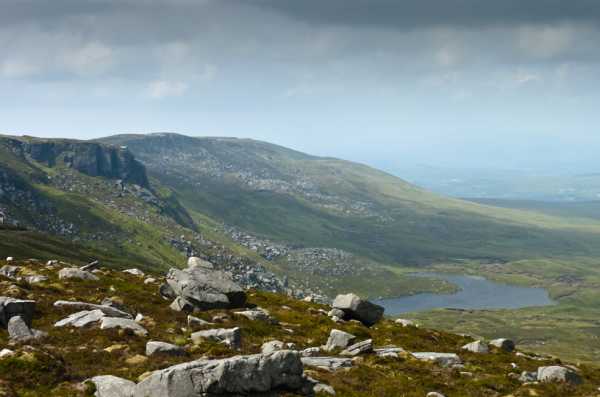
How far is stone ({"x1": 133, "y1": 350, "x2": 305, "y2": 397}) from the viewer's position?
897 inches

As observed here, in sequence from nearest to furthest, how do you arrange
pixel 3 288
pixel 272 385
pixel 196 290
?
pixel 272 385 < pixel 3 288 < pixel 196 290

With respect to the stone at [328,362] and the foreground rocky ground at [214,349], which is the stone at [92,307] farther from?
the stone at [328,362]

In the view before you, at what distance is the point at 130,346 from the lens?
3425 cm

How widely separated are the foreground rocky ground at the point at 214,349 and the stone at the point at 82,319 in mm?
144

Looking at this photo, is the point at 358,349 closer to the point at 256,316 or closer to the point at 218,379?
the point at 256,316

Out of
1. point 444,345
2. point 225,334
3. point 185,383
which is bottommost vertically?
point 444,345

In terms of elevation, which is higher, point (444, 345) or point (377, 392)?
point (377, 392)

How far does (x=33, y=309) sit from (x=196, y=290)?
17.7m

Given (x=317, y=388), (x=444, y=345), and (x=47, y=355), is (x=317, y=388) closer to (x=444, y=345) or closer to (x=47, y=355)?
(x=47, y=355)

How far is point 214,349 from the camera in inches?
1348

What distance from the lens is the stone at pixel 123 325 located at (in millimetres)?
38406

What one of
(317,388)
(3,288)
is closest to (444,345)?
(317,388)

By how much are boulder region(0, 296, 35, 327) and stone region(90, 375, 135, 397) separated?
15419 millimetres

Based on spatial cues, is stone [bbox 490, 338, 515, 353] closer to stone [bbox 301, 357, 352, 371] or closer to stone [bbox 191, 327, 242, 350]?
stone [bbox 301, 357, 352, 371]
